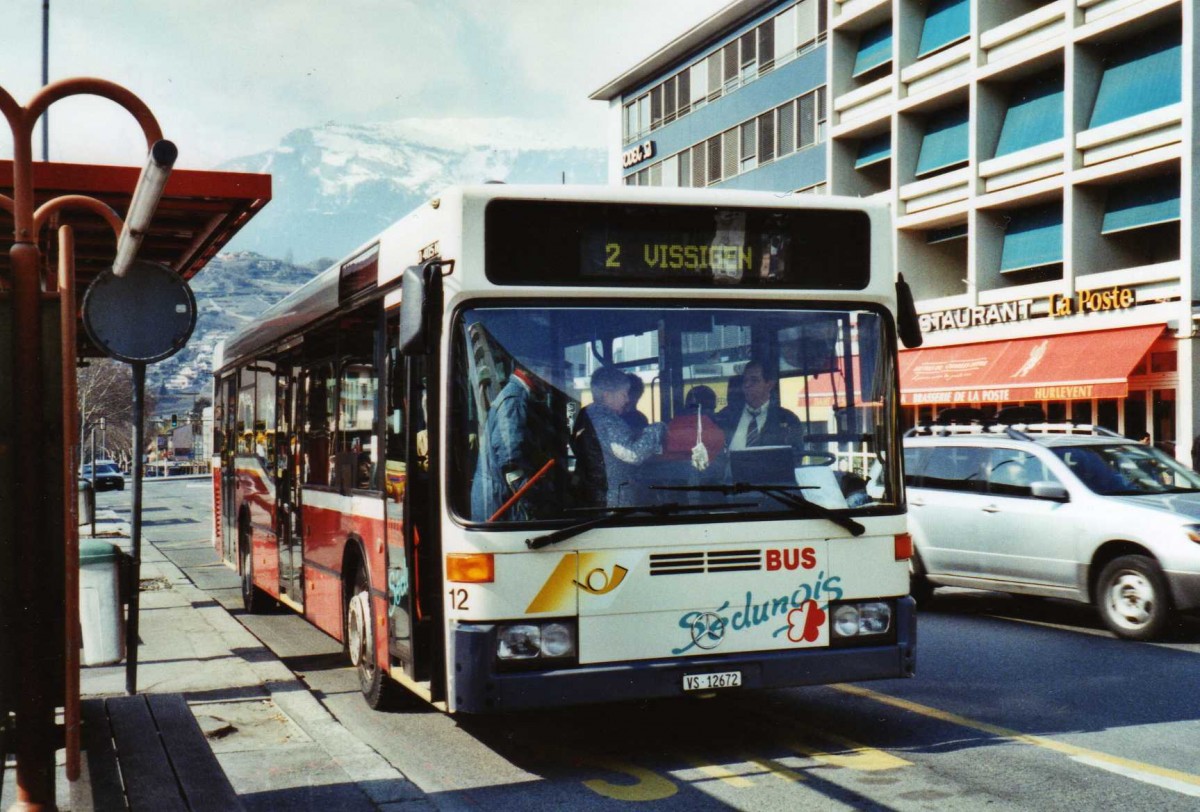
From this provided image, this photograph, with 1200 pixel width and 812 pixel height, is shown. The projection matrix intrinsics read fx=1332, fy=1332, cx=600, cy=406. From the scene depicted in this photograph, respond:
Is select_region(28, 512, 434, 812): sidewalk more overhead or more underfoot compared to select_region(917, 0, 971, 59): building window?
more underfoot

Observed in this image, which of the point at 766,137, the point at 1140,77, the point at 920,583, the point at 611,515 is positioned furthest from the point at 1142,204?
the point at 611,515

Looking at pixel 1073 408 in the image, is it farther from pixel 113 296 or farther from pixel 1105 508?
pixel 113 296

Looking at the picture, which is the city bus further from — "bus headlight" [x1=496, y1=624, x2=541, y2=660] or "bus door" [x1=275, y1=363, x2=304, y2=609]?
"bus door" [x1=275, y1=363, x2=304, y2=609]

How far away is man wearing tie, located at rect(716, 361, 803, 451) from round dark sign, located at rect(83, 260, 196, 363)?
262cm

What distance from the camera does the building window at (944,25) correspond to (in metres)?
32.2

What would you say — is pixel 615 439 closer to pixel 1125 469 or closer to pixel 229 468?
pixel 1125 469

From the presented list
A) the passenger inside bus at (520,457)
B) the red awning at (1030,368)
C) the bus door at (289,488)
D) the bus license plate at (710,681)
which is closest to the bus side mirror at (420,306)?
the passenger inside bus at (520,457)

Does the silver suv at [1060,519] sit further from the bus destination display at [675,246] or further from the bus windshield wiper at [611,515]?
the bus windshield wiper at [611,515]

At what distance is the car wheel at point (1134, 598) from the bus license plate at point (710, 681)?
5541mm

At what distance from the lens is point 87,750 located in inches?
215

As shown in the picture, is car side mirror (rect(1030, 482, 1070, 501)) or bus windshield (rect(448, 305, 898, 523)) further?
car side mirror (rect(1030, 482, 1070, 501))

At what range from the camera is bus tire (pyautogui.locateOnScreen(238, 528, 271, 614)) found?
1332 cm

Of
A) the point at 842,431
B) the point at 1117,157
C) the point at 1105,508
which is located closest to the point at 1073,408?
the point at 1117,157

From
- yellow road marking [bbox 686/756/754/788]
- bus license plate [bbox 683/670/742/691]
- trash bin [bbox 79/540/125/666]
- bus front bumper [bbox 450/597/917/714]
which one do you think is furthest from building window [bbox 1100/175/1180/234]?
trash bin [bbox 79/540/125/666]
